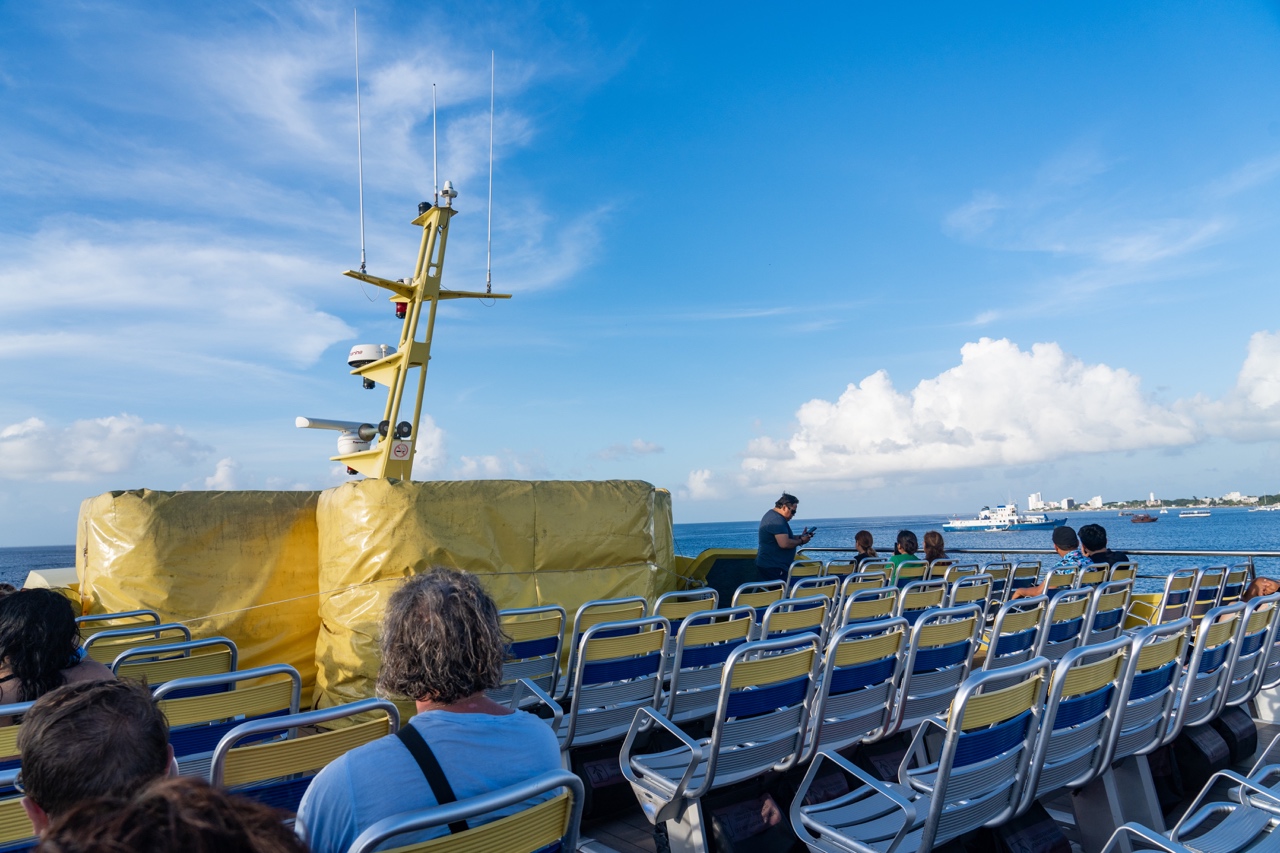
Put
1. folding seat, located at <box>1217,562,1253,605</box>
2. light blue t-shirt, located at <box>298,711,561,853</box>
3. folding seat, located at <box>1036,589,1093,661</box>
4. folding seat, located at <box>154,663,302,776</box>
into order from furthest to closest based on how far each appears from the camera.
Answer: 1. folding seat, located at <box>1217,562,1253,605</box>
2. folding seat, located at <box>1036,589,1093,661</box>
3. folding seat, located at <box>154,663,302,776</box>
4. light blue t-shirt, located at <box>298,711,561,853</box>

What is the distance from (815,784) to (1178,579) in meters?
3.64

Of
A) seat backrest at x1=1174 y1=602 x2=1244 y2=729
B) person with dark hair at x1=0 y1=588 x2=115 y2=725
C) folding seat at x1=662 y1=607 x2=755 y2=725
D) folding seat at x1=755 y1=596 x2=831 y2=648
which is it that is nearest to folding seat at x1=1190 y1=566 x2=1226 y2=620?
seat backrest at x1=1174 y1=602 x2=1244 y2=729

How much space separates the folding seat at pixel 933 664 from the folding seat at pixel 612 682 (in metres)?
1.10

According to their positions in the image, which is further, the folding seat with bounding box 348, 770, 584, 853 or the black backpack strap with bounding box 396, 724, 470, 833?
the black backpack strap with bounding box 396, 724, 470, 833

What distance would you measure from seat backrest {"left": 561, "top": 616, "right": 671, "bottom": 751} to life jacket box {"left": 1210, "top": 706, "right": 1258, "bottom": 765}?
2936 mm

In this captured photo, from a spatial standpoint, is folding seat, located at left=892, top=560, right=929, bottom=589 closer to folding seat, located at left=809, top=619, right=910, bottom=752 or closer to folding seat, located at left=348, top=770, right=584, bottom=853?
folding seat, located at left=809, top=619, right=910, bottom=752

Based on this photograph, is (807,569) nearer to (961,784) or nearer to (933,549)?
(933,549)

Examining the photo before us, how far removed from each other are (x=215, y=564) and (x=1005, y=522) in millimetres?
91619

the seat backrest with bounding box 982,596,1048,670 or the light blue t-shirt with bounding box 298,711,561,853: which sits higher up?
the light blue t-shirt with bounding box 298,711,561,853

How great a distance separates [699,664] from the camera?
3895 millimetres

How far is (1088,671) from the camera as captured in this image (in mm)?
2752

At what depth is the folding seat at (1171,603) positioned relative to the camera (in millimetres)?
5203

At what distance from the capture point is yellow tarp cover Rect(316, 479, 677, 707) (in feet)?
17.9

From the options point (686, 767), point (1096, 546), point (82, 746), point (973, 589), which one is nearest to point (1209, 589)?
point (1096, 546)
